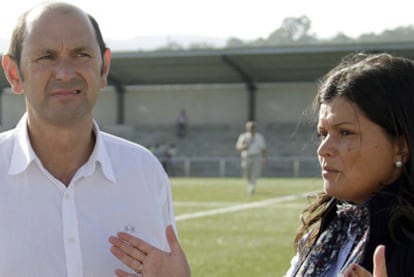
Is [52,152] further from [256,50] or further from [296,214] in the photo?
[256,50]

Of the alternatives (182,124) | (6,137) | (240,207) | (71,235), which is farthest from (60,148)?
(182,124)

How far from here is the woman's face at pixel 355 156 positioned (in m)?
3.28

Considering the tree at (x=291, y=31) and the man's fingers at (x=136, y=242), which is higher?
the man's fingers at (x=136, y=242)

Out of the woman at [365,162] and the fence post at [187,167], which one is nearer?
the woman at [365,162]

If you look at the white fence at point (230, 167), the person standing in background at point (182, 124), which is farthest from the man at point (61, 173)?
the person standing in background at point (182, 124)

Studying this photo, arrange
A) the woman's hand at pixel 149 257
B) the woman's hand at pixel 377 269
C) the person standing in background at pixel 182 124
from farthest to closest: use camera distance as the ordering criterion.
→ the person standing in background at pixel 182 124
the woman's hand at pixel 149 257
the woman's hand at pixel 377 269

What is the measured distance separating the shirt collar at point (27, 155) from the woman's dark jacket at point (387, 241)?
3.81 feet

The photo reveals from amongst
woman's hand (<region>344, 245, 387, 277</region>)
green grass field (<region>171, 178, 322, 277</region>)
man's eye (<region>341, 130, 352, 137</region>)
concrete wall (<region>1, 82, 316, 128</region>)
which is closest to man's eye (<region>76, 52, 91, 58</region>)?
man's eye (<region>341, 130, 352, 137</region>)

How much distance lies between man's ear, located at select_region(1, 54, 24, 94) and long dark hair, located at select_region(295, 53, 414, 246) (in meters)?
1.25

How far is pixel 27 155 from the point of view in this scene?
3646 millimetres

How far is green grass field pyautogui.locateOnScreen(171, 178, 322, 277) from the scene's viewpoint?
10828 mm

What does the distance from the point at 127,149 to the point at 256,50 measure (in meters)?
38.0

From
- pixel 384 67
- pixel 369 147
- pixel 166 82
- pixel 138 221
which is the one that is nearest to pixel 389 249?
pixel 369 147

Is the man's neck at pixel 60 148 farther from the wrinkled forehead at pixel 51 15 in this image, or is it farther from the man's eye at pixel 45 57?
the wrinkled forehead at pixel 51 15
